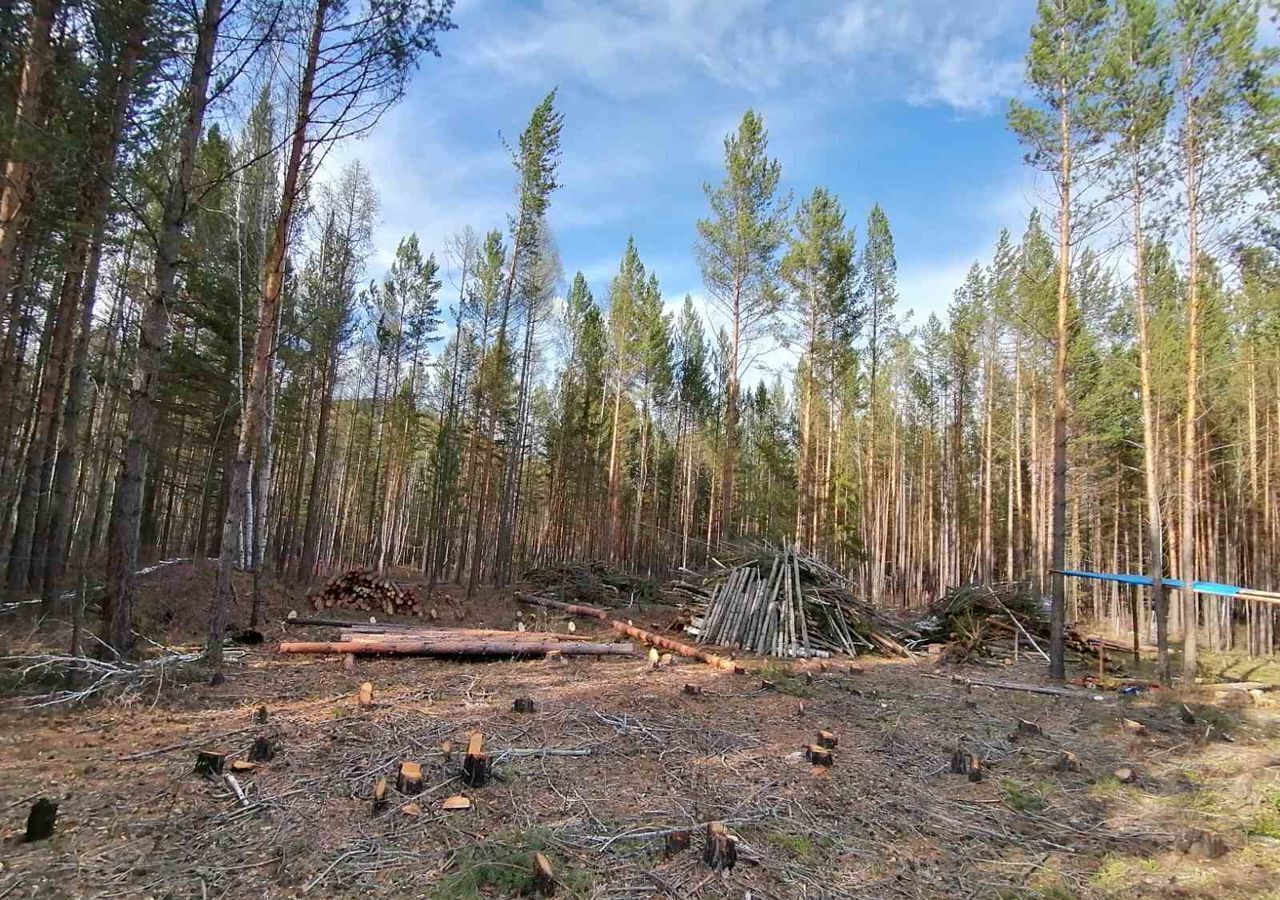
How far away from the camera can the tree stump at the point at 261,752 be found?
13.9ft

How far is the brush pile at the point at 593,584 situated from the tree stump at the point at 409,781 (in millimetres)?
13141

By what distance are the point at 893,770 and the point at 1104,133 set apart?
38.0 feet

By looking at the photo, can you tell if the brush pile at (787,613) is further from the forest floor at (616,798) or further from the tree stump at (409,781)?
the tree stump at (409,781)

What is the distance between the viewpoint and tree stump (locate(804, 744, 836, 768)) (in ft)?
16.0

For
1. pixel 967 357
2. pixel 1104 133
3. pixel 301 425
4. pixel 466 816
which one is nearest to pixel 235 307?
pixel 301 425

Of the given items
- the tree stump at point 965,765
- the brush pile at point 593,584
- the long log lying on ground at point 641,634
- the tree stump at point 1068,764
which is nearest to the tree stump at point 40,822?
the tree stump at point 965,765

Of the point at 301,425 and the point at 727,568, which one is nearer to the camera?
the point at 727,568

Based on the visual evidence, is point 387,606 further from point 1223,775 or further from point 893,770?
point 1223,775

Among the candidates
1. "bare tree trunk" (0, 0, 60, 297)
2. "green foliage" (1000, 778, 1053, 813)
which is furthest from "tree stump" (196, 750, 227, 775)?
"bare tree trunk" (0, 0, 60, 297)

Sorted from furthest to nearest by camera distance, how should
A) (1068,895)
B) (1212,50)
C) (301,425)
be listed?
(301,425), (1212,50), (1068,895)

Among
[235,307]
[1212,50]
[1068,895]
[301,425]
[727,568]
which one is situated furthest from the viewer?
[301,425]

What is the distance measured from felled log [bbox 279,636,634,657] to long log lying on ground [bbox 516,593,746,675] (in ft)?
4.09

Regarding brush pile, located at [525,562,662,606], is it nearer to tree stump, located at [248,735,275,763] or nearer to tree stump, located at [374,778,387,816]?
tree stump, located at [248,735,275,763]

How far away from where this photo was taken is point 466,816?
365 cm
